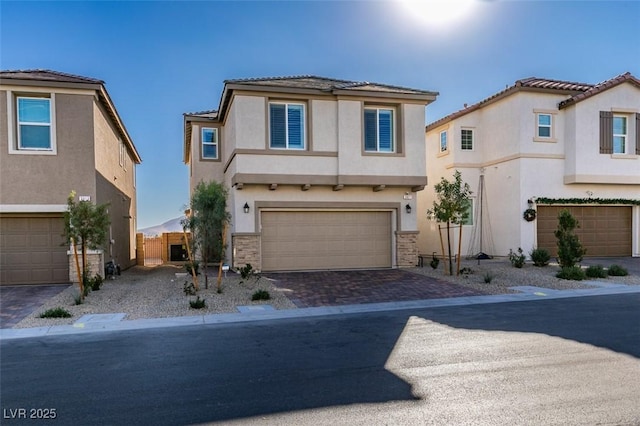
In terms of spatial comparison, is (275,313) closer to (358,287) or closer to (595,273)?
(358,287)

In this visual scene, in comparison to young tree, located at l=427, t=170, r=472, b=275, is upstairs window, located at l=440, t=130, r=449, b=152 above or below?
above

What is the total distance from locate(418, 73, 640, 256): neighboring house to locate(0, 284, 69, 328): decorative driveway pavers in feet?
53.6

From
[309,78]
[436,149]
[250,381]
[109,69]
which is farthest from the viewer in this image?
[436,149]

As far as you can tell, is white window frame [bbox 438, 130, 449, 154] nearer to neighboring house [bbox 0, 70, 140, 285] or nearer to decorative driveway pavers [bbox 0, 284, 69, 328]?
neighboring house [bbox 0, 70, 140, 285]

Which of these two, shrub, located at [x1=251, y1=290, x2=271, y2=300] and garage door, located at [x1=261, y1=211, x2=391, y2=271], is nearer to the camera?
shrub, located at [x1=251, y1=290, x2=271, y2=300]

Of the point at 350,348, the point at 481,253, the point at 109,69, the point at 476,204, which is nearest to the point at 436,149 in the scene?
the point at 476,204

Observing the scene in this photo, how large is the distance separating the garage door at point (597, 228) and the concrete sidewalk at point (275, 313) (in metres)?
6.47

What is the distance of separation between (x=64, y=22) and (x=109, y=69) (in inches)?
187

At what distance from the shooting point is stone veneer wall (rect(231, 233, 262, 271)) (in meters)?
15.2

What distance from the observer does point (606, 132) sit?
18.1 meters

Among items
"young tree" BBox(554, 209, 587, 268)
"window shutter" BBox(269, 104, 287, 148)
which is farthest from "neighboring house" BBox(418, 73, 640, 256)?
"window shutter" BBox(269, 104, 287, 148)

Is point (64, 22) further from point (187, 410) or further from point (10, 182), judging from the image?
point (187, 410)

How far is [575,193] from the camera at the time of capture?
60.7 ft

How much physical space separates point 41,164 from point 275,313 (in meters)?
9.21
